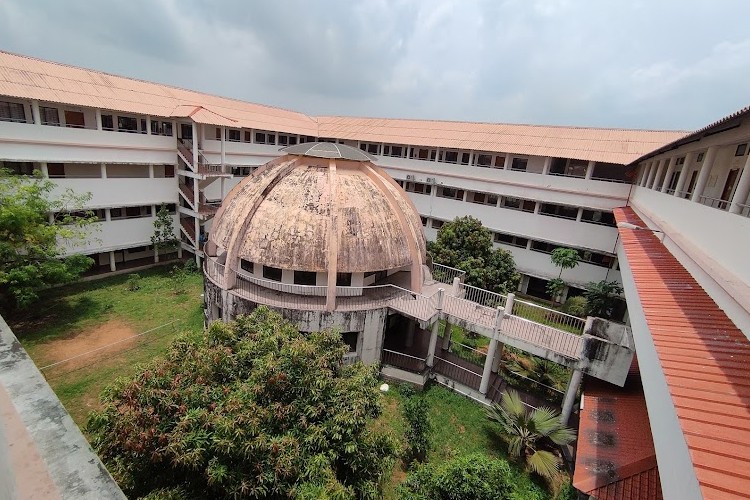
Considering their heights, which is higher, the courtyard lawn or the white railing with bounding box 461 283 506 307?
the white railing with bounding box 461 283 506 307

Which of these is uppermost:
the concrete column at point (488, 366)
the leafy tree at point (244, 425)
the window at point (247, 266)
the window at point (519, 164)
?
the window at point (519, 164)

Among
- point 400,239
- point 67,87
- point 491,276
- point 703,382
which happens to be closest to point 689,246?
point 703,382

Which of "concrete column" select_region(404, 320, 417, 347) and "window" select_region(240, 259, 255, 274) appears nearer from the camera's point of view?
"window" select_region(240, 259, 255, 274)

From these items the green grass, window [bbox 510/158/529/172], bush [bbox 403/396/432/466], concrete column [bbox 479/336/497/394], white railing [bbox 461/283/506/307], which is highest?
window [bbox 510/158/529/172]

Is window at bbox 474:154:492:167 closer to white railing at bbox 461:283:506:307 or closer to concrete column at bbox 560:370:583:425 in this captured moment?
white railing at bbox 461:283:506:307

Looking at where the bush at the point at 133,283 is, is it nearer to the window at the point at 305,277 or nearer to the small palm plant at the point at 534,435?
the window at the point at 305,277

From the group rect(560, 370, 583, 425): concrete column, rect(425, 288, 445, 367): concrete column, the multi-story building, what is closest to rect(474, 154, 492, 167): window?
the multi-story building

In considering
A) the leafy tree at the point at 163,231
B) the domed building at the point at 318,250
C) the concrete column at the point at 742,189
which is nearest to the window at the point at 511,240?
the domed building at the point at 318,250
